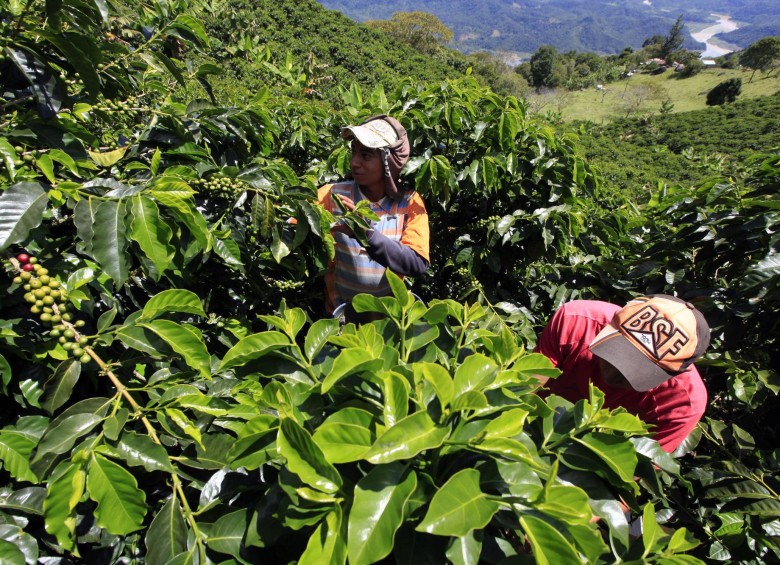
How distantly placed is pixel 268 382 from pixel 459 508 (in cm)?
64

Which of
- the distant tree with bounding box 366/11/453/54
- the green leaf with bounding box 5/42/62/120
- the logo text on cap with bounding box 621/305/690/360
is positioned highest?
the distant tree with bounding box 366/11/453/54

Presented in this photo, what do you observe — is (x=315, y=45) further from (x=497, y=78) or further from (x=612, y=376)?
(x=612, y=376)

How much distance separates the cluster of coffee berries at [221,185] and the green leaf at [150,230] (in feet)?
1.63

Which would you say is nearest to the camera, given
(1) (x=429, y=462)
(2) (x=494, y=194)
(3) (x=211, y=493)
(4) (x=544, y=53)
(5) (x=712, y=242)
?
(1) (x=429, y=462)

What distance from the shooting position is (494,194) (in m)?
3.47

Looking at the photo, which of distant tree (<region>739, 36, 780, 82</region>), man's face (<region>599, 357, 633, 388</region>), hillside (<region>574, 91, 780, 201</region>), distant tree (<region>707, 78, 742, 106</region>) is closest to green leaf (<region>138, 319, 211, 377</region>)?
man's face (<region>599, 357, 633, 388</region>)

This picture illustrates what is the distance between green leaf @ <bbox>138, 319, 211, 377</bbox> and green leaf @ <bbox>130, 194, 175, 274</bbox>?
17 centimetres

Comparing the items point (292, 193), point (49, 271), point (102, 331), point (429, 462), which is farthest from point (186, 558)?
point (292, 193)

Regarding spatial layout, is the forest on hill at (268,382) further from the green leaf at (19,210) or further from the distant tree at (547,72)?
the distant tree at (547,72)

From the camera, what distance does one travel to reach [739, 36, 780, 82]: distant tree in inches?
1756

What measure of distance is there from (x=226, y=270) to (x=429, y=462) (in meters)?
1.65

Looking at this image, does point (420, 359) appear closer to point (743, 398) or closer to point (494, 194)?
point (743, 398)

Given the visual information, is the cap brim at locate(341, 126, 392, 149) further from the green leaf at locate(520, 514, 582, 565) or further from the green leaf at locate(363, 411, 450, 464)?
the green leaf at locate(520, 514, 582, 565)

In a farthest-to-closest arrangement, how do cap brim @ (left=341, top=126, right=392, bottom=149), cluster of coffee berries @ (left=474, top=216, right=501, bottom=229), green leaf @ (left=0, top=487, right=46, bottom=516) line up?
1. cluster of coffee berries @ (left=474, top=216, right=501, bottom=229)
2. cap brim @ (left=341, top=126, right=392, bottom=149)
3. green leaf @ (left=0, top=487, right=46, bottom=516)
